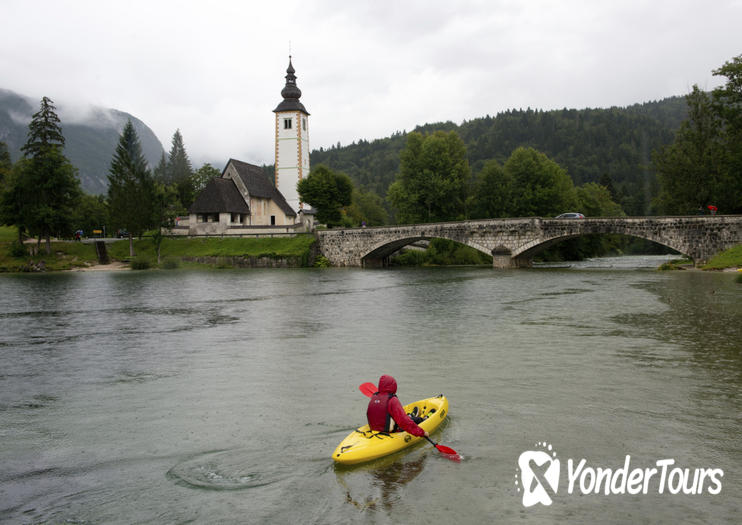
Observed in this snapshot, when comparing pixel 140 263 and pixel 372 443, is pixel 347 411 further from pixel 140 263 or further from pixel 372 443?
pixel 140 263

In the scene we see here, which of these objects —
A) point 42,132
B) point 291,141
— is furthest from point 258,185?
point 42,132

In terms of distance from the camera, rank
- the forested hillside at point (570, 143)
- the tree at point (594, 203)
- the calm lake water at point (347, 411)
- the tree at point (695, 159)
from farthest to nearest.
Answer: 1. the forested hillside at point (570, 143)
2. the tree at point (594, 203)
3. the tree at point (695, 159)
4. the calm lake water at point (347, 411)

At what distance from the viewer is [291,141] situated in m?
78.8

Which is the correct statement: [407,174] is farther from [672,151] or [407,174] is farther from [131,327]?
[131,327]

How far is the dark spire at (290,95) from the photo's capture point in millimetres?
78062

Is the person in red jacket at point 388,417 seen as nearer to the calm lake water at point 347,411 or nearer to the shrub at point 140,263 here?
the calm lake water at point 347,411

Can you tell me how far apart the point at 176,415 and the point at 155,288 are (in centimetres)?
3006

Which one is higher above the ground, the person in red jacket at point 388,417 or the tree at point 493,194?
the tree at point 493,194

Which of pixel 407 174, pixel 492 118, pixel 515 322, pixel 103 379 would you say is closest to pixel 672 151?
pixel 407 174

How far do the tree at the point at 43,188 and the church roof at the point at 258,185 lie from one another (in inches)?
781

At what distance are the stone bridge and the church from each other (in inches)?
394

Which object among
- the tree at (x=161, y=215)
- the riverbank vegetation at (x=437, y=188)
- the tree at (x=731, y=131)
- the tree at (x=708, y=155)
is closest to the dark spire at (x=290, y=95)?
the riverbank vegetation at (x=437, y=188)

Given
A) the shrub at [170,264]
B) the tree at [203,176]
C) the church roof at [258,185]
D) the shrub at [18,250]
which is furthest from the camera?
the tree at [203,176]

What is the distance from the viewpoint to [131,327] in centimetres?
2175
